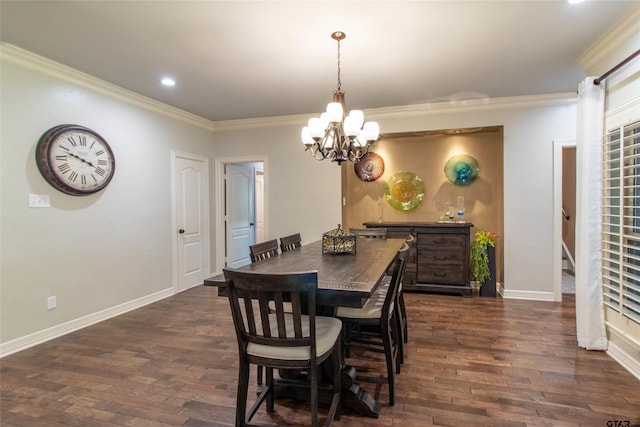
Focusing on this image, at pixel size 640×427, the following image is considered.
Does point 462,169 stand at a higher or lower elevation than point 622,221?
higher

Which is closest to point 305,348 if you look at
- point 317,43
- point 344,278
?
point 344,278

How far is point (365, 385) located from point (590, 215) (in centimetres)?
232

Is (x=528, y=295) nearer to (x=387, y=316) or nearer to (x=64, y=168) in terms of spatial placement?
(x=387, y=316)

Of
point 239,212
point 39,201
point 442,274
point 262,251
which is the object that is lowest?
point 442,274

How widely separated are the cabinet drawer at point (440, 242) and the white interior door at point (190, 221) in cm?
327

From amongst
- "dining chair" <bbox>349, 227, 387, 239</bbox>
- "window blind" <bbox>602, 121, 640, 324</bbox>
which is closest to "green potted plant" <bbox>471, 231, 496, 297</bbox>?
"dining chair" <bbox>349, 227, 387, 239</bbox>

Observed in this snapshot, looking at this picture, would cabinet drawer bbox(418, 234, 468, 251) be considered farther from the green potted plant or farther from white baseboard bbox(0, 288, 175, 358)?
white baseboard bbox(0, 288, 175, 358)

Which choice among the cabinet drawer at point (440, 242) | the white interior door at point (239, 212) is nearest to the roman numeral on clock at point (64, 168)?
the white interior door at point (239, 212)

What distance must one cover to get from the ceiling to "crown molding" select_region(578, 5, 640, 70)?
0.17 ft

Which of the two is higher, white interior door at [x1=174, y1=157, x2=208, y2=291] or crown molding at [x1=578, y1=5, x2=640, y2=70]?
crown molding at [x1=578, y1=5, x2=640, y2=70]

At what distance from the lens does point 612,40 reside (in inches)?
106

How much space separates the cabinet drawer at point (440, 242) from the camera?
14.6 feet

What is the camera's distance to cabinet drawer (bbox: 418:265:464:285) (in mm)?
4465

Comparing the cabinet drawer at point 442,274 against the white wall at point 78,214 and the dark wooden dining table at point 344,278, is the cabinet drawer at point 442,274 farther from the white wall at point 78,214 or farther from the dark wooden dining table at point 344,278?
the white wall at point 78,214
